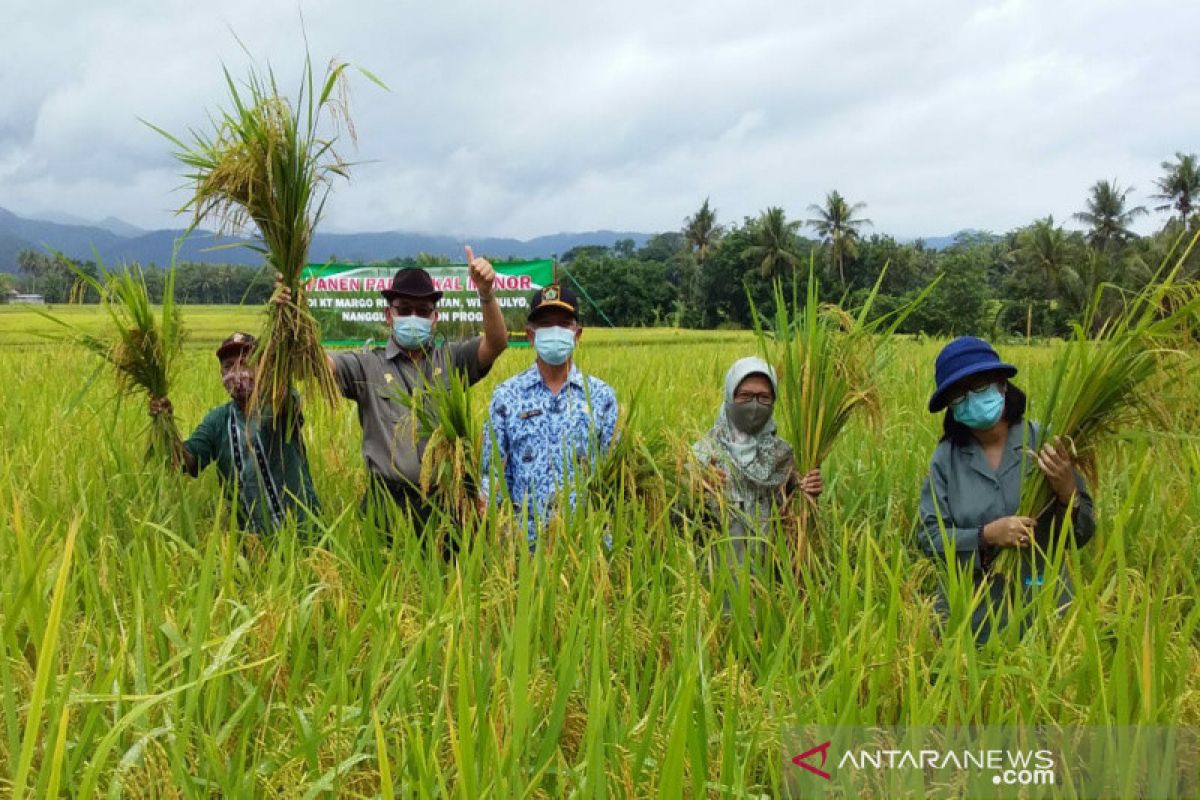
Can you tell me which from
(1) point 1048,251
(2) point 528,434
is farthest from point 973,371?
(1) point 1048,251

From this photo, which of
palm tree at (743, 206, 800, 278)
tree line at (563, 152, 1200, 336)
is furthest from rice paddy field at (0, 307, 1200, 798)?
palm tree at (743, 206, 800, 278)

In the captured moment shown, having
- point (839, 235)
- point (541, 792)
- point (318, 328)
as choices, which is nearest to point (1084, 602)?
point (541, 792)

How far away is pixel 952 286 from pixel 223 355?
40479 millimetres

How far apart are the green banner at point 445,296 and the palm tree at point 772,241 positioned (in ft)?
117

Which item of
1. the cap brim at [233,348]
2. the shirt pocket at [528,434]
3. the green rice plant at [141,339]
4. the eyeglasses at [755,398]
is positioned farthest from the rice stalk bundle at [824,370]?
the green rice plant at [141,339]

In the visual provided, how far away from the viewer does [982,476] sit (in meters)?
2.42

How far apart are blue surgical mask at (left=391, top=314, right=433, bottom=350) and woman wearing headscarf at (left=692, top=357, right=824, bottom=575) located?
4.19 ft

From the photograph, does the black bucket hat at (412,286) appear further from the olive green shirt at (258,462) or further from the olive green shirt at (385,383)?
the olive green shirt at (258,462)

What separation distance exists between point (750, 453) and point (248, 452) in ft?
5.98

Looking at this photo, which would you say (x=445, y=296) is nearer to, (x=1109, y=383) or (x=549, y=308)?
(x=549, y=308)

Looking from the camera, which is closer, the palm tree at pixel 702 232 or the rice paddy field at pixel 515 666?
the rice paddy field at pixel 515 666

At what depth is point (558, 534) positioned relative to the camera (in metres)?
1.99

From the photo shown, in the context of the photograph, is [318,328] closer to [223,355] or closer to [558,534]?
[223,355]

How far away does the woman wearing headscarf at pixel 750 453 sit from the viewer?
254cm
